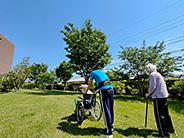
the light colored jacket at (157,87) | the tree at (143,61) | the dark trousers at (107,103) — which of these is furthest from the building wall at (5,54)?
the light colored jacket at (157,87)

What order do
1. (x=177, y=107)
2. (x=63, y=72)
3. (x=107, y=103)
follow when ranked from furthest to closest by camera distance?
(x=63, y=72) → (x=177, y=107) → (x=107, y=103)

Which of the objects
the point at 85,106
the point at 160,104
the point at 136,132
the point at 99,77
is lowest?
the point at 136,132

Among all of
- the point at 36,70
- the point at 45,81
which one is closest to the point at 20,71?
the point at 45,81

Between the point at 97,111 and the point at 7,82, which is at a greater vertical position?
the point at 7,82

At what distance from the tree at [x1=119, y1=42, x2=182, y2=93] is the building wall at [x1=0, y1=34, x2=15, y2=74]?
80.3 feet

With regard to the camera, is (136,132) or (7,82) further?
(7,82)

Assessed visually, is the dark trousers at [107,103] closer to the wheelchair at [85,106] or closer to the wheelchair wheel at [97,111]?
the wheelchair at [85,106]

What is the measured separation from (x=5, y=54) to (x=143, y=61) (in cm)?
2737

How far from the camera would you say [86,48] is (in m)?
17.3

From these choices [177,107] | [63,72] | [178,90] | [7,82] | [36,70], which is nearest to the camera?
[177,107]

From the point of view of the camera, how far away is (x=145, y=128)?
394 centimetres

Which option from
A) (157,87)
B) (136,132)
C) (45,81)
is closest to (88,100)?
(136,132)

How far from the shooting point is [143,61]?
11.3 metres

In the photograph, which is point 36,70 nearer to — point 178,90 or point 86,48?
point 86,48
